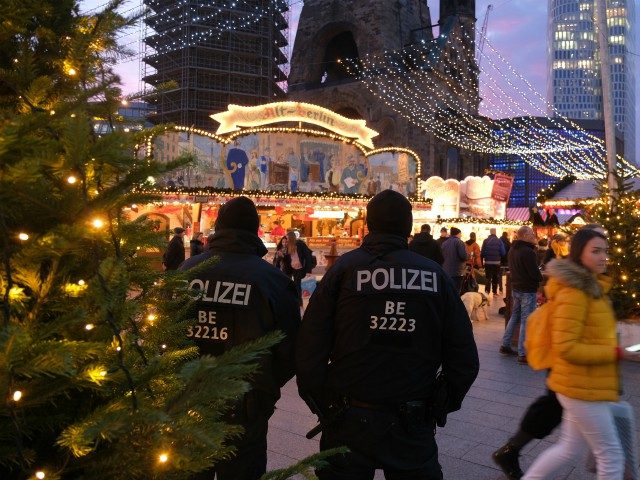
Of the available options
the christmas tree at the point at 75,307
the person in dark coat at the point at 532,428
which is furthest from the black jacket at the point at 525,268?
the christmas tree at the point at 75,307

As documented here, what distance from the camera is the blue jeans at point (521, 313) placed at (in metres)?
7.29

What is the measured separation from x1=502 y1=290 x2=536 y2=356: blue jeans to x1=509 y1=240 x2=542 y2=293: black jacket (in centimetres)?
9

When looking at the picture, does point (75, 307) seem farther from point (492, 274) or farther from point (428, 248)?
point (492, 274)

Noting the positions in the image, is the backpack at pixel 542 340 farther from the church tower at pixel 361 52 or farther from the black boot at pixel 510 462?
the church tower at pixel 361 52

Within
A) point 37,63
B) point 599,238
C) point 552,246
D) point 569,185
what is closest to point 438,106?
point 569,185

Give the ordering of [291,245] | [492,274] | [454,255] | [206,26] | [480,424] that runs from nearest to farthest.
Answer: [480,424]
[454,255]
[291,245]
[492,274]
[206,26]

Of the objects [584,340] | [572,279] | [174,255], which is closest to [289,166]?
[174,255]

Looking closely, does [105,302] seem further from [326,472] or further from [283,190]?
[283,190]

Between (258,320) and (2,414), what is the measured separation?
1773mm

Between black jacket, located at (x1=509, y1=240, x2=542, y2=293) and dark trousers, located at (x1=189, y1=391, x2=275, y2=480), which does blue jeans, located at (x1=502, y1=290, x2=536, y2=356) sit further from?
dark trousers, located at (x1=189, y1=391, x2=275, y2=480)

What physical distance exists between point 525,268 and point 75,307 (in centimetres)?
697

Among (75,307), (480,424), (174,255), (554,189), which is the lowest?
(480,424)

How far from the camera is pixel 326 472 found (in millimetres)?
2461

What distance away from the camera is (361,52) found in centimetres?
3409
